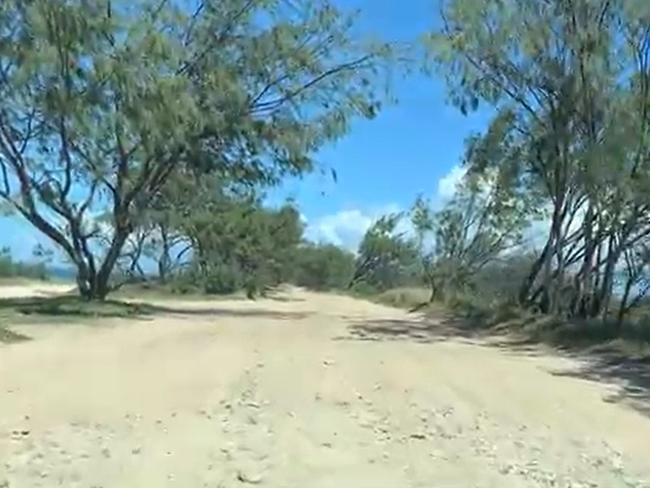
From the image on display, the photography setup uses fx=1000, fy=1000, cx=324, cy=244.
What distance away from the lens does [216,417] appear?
9.65 metres

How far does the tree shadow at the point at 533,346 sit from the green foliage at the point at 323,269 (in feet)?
188

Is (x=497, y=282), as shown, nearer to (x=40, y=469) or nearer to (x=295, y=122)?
(x=295, y=122)

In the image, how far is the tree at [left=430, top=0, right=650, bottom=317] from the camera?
20.9m

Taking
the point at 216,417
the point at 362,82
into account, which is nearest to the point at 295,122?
the point at 362,82

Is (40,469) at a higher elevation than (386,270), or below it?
below

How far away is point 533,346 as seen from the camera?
67.8 ft

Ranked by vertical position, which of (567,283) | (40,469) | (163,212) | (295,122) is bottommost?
(40,469)

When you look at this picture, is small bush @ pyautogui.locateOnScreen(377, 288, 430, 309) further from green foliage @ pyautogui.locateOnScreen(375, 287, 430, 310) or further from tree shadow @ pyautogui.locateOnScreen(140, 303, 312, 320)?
tree shadow @ pyautogui.locateOnScreen(140, 303, 312, 320)

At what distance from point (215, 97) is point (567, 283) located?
435 inches

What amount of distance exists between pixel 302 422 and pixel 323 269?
81.6 metres

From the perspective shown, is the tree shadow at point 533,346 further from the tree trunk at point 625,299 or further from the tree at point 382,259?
the tree at point 382,259

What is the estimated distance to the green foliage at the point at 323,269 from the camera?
297 ft

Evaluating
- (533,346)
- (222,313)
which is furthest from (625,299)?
(222,313)

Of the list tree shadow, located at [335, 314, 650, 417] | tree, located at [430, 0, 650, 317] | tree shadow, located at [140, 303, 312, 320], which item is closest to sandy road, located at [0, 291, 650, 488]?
tree shadow, located at [335, 314, 650, 417]
